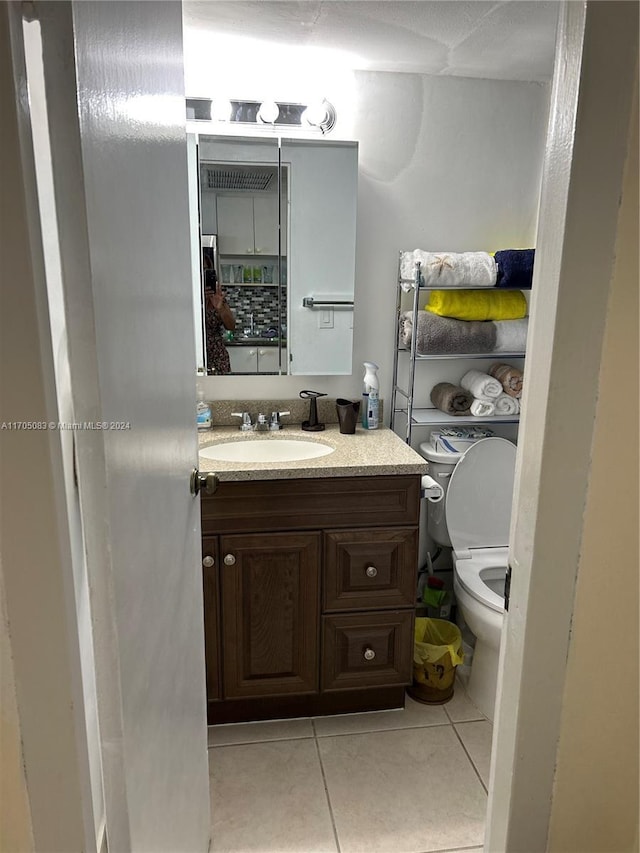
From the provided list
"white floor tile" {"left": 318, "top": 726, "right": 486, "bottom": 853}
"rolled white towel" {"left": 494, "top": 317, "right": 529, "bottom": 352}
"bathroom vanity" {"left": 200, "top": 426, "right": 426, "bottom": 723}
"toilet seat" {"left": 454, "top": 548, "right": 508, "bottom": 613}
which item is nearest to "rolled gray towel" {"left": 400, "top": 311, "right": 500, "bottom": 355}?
"rolled white towel" {"left": 494, "top": 317, "right": 529, "bottom": 352}

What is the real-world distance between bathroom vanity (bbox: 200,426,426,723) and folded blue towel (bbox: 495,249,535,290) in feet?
2.21

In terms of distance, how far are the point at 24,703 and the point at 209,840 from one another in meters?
1.09

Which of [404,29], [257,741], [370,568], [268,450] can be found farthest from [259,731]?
[404,29]

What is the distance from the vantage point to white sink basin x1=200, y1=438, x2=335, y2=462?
6.64 feet

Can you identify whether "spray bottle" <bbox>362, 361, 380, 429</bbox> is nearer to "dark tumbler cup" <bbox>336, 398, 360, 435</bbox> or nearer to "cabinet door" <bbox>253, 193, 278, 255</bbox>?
"dark tumbler cup" <bbox>336, 398, 360, 435</bbox>

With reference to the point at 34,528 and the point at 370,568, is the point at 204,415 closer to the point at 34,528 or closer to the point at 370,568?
the point at 370,568

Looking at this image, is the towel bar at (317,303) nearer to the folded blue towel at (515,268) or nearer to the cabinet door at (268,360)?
the cabinet door at (268,360)

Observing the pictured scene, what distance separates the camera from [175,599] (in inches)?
43.1

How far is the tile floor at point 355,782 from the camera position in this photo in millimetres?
1566

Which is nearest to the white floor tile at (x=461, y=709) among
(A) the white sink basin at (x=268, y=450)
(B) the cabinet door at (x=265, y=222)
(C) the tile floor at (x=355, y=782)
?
(C) the tile floor at (x=355, y=782)

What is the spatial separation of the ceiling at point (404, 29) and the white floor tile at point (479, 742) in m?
2.07

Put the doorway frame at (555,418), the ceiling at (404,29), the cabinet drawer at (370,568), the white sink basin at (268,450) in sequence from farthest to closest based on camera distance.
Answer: the white sink basin at (268,450)
the cabinet drawer at (370,568)
the ceiling at (404,29)
the doorway frame at (555,418)

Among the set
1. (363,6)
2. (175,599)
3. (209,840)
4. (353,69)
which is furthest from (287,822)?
(353,69)

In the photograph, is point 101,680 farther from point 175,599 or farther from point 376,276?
point 376,276
